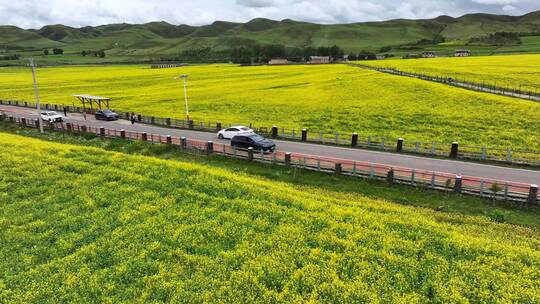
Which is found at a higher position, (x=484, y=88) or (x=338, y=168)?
(x=484, y=88)

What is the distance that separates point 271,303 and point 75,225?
1138cm

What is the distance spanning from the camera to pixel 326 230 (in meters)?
17.2

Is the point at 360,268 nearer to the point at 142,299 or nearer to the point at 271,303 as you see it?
the point at 271,303

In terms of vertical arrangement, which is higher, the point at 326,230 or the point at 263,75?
the point at 263,75

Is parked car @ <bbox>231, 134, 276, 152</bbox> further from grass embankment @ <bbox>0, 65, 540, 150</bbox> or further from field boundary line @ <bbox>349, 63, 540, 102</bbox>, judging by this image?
field boundary line @ <bbox>349, 63, 540, 102</bbox>

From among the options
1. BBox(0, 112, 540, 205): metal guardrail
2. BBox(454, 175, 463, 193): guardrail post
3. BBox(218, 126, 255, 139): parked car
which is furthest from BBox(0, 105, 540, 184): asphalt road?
BBox(454, 175, 463, 193): guardrail post

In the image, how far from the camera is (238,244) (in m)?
16.5

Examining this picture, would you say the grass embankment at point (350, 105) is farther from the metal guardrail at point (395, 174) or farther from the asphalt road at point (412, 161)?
the metal guardrail at point (395, 174)

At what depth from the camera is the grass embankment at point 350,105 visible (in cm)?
4022

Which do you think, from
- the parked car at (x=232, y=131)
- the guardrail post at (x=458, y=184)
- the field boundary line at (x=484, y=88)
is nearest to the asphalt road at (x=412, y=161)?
the parked car at (x=232, y=131)

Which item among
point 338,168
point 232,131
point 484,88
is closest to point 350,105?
point 484,88

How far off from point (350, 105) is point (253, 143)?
28196 millimetres

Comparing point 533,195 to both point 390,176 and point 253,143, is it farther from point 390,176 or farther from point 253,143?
point 253,143

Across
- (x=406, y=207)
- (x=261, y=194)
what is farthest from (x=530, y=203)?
(x=261, y=194)
